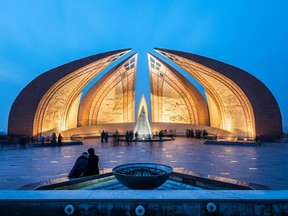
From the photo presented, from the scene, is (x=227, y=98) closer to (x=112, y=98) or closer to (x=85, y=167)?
→ (x=112, y=98)

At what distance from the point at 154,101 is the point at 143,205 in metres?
21.4

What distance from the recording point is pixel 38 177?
4.39 m

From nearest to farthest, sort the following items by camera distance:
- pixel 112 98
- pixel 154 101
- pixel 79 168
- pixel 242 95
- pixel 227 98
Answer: pixel 79 168, pixel 242 95, pixel 227 98, pixel 112 98, pixel 154 101

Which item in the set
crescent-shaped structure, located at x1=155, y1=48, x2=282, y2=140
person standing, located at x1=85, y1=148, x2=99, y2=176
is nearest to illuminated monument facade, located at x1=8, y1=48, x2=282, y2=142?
crescent-shaped structure, located at x1=155, y1=48, x2=282, y2=140

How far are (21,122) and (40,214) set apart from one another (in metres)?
14.0

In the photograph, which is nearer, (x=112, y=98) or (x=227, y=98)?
(x=227, y=98)

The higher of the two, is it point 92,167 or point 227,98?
point 227,98

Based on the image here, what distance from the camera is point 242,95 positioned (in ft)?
48.5

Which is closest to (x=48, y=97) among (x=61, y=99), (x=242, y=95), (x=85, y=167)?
(x=61, y=99)

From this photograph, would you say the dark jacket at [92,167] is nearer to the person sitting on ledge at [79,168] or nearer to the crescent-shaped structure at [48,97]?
the person sitting on ledge at [79,168]

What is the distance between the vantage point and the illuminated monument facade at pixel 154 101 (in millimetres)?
13945

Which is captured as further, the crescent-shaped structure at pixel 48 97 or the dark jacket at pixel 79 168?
the crescent-shaped structure at pixel 48 97

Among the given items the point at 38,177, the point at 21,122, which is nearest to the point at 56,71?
the point at 21,122

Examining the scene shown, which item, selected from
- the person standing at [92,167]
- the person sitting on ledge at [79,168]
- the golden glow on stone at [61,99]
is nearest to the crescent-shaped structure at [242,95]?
the golden glow on stone at [61,99]
